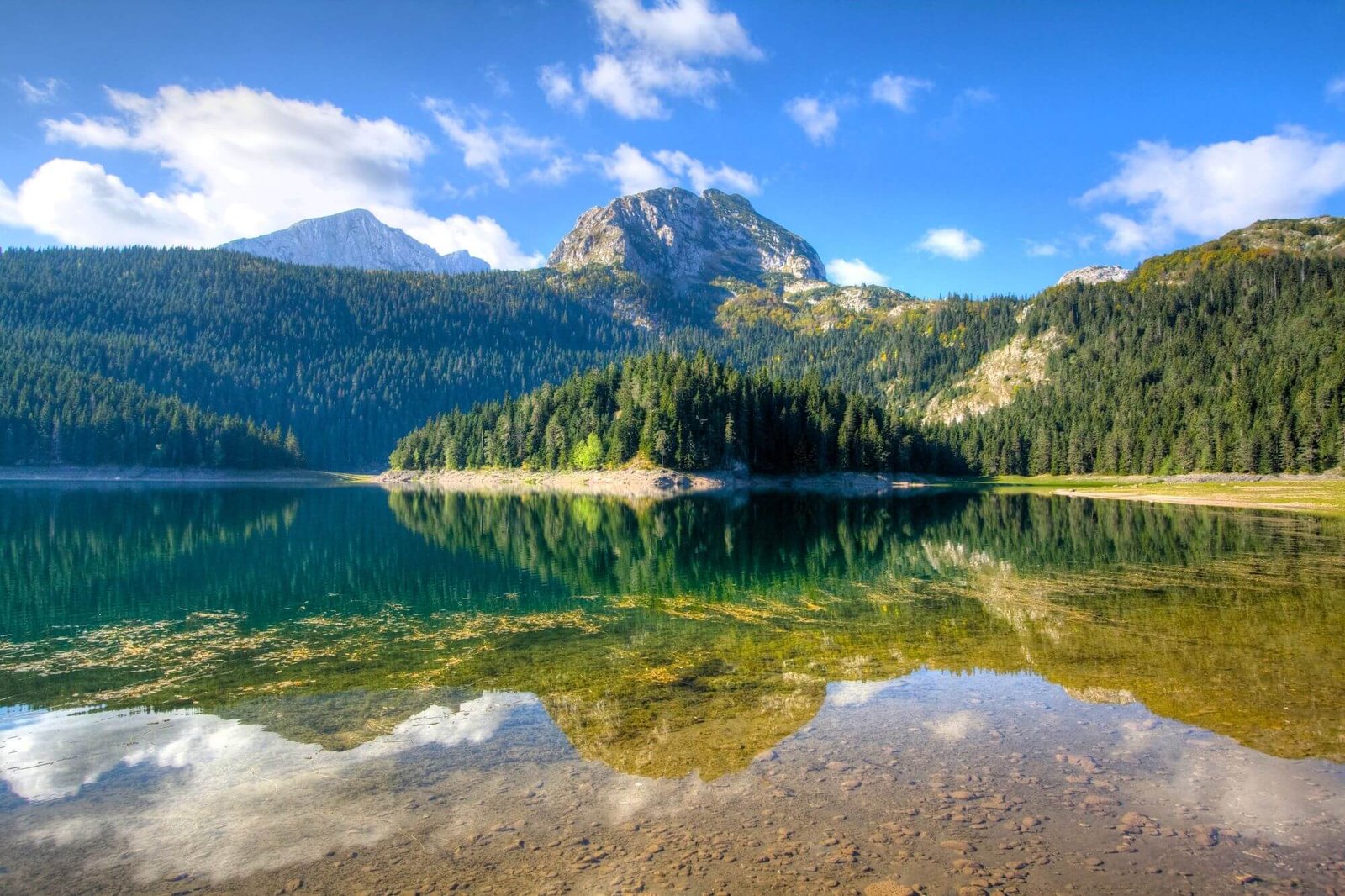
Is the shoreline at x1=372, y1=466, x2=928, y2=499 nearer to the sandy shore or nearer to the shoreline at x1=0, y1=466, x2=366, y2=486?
the sandy shore

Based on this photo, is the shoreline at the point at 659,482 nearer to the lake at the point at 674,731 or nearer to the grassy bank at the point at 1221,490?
the grassy bank at the point at 1221,490

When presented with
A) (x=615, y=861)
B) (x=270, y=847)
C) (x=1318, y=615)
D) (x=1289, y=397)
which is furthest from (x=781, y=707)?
(x=1289, y=397)

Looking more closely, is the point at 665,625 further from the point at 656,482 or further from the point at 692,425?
the point at 692,425

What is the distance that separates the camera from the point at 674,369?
112 m

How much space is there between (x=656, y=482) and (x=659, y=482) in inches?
19.6

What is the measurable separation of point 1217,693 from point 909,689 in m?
6.02

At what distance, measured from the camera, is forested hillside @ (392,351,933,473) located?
104m

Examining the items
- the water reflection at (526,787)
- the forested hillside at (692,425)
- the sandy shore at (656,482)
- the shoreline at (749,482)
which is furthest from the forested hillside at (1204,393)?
the water reflection at (526,787)

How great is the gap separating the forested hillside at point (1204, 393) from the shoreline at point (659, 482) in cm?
3922

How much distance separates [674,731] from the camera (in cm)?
1209

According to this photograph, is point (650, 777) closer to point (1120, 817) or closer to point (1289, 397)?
point (1120, 817)

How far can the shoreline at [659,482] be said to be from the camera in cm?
10038

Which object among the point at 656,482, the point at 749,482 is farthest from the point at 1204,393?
the point at 656,482

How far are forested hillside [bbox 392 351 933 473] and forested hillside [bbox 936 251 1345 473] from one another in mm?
37984
